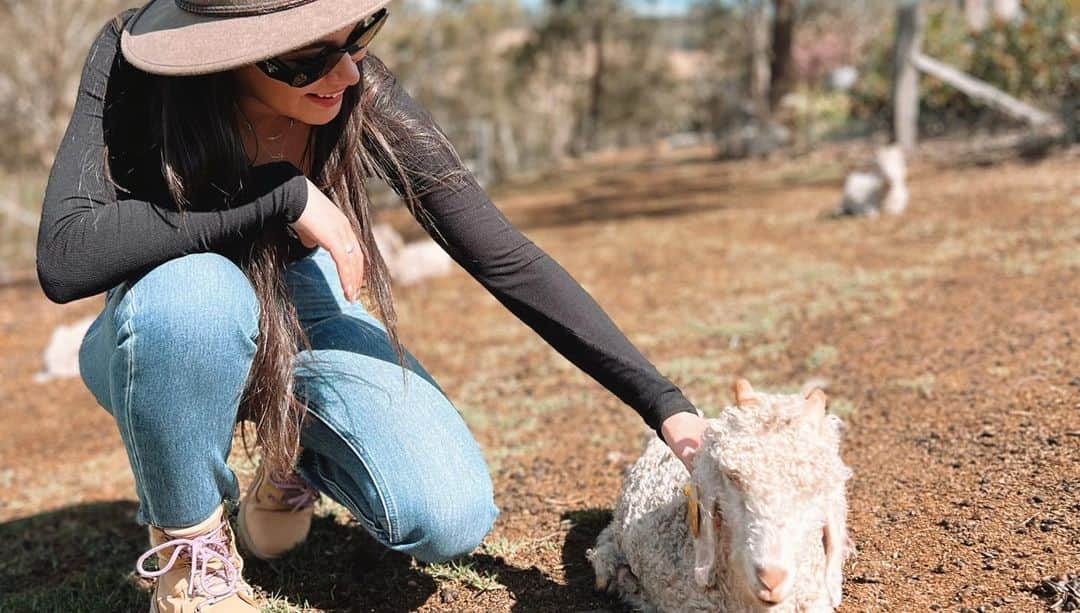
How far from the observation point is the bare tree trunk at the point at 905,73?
966 cm

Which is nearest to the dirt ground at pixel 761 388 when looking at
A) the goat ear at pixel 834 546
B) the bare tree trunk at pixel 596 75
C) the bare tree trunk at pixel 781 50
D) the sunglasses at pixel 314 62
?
the goat ear at pixel 834 546

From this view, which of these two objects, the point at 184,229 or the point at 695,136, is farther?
the point at 695,136

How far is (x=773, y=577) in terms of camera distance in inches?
62.3

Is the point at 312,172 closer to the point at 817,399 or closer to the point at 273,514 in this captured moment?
the point at 273,514

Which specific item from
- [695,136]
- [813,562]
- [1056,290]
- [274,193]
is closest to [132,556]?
[274,193]

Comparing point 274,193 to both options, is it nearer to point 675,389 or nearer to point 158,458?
point 158,458

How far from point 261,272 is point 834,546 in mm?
1332

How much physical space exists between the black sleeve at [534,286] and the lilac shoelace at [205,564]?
827mm

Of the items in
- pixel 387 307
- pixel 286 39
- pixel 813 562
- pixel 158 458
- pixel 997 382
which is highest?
pixel 286 39

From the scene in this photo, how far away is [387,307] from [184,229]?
19.7 inches

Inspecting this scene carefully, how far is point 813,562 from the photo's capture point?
69.2 inches

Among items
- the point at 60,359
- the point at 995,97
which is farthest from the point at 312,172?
the point at 995,97

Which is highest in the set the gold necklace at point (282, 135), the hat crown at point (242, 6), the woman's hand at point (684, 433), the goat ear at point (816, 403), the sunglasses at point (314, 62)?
the hat crown at point (242, 6)

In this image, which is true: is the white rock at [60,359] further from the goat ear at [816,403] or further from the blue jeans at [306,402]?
the goat ear at [816,403]
